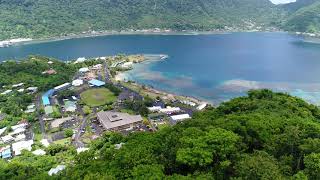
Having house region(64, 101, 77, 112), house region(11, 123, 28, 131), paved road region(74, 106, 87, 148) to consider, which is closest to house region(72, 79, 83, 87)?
house region(64, 101, 77, 112)

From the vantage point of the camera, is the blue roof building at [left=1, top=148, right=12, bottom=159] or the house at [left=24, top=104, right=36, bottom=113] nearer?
the blue roof building at [left=1, top=148, right=12, bottom=159]

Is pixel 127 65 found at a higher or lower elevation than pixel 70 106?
lower

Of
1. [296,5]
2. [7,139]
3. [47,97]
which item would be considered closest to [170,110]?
[47,97]

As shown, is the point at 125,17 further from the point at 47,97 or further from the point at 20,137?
the point at 20,137

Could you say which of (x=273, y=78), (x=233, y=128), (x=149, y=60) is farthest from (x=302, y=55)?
(x=233, y=128)

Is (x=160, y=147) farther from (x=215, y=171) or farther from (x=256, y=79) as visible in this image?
(x=256, y=79)

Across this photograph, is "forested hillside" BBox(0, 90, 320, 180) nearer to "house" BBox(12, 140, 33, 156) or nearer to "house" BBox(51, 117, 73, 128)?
"house" BBox(12, 140, 33, 156)

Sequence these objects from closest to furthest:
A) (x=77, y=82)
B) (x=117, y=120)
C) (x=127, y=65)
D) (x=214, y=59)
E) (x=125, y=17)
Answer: (x=117, y=120)
(x=77, y=82)
(x=127, y=65)
(x=214, y=59)
(x=125, y=17)
